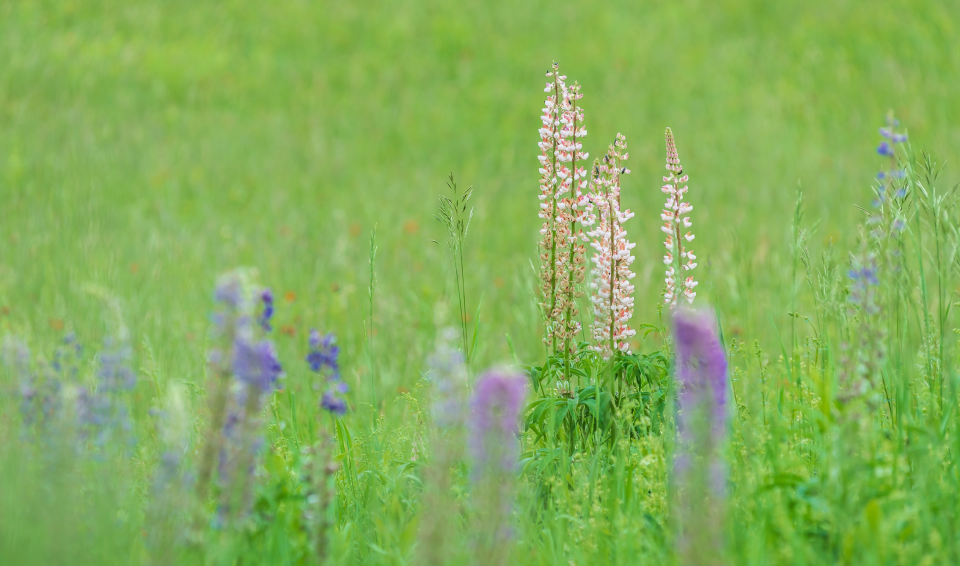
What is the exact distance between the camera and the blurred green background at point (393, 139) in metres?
5.70

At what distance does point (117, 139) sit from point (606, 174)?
771 centimetres

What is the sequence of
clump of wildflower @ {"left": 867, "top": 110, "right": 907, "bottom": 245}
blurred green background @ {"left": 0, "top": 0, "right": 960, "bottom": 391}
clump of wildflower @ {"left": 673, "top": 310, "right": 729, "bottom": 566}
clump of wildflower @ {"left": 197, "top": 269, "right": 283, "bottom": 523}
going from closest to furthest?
clump of wildflower @ {"left": 673, "top": 310, "right": 729, "bottom": 566}
clump of wildflower @ {"left": 197, "top": 269, "right": 283, "bottom": 523}
clump of wildflower @ {"left": 867, "top": 110, "right": 907, "bottom": 245}
blurred green background @ {"left": 0, "top": 0, "right": 960, "bottom": 391}

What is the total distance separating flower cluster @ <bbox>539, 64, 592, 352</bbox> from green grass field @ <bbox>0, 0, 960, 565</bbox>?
31 cm

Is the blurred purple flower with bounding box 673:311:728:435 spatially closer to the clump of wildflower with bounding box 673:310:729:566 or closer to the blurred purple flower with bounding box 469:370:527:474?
the clump of wildflower with bounding box 673:310:729:566

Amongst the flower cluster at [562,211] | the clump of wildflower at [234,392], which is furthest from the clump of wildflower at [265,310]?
the flower cluster at [562,211]

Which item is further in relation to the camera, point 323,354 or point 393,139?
point 393,139

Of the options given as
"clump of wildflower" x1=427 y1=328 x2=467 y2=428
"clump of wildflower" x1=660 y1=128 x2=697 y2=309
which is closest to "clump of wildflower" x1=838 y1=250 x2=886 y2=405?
"clump of wildflower" x1=660 y1=128 x2=697 y2=309

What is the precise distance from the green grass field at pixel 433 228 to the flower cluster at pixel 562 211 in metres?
0.31

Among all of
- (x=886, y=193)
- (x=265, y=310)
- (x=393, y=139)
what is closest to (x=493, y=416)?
(x=265, y=310)

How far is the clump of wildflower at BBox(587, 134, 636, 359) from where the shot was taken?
278 cm

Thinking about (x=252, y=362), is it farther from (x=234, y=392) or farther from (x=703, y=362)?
(x=703, y=362)

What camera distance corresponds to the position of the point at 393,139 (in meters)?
10.0

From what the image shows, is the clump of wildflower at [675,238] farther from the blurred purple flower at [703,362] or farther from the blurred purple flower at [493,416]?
the blurred purple flower at [493,416]

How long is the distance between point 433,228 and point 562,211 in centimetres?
480
